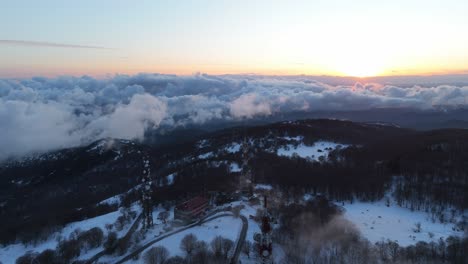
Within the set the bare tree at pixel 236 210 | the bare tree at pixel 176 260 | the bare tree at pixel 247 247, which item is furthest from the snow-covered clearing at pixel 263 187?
the bare tree at pixel 176 260

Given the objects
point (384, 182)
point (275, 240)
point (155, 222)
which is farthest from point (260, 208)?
point (384, 182)

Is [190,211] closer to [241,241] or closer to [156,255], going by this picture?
[241,241]

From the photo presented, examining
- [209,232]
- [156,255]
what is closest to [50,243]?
[156,255]

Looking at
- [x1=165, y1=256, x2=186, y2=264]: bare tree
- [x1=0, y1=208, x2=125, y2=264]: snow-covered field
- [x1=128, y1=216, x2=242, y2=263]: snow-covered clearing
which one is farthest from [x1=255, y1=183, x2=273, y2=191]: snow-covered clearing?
[x1=165, y1=256, x2=186, y2=264]: bare tree

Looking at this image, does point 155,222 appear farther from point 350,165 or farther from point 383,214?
point 350,165

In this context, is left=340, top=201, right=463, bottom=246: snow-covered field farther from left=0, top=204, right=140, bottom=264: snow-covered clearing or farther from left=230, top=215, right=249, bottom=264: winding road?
left=0, top=204, right=140, bottom=264: snow-covered clearing

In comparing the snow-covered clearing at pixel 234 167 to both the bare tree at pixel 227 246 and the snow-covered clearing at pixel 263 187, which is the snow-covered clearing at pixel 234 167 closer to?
the snow-covered clearing at pixel 263 187
